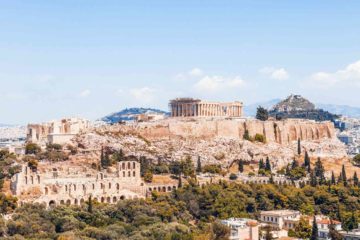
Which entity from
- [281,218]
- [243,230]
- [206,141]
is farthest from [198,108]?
[243,230]

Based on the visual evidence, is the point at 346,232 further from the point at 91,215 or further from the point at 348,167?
the point at 348,167

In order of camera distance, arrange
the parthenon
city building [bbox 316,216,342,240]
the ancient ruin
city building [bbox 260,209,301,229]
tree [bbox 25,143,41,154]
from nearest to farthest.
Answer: city building [bbox 316,216,342,240]
city building [bbox 260,209,301,229]
tree [bbox 25,143,41,154]
the ancient ruin
the parthenon

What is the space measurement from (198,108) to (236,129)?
585 centimetres

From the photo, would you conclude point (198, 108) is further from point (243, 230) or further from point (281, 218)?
point (243, 230)

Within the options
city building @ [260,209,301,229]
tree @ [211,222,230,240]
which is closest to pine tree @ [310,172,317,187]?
city building @ [260,209,301,229]

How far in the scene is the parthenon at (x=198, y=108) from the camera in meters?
82.1

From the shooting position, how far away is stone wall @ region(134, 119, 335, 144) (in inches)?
2891

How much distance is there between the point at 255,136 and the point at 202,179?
1673 centimetres

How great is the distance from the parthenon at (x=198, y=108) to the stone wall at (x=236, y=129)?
387 centimetres

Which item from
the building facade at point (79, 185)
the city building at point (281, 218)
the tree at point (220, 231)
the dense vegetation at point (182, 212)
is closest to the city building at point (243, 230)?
the tree at point (220, 231)

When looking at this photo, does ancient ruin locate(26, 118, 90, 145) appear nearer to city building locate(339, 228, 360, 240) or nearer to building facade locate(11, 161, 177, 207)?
building facade locate(11, 161, 177, 207)

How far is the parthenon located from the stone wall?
387 centimetres

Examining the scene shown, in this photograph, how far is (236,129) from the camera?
7762 centimetres

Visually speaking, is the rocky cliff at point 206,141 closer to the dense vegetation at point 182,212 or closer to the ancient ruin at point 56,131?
the ancient ruin at point 56,131
